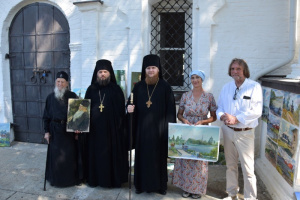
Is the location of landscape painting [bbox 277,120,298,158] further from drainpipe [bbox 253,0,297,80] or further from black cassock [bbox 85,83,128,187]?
black cassock [bbox 85,83,128,187]

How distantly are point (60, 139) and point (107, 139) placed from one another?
2.51ft

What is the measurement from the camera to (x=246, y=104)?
2.99 meters

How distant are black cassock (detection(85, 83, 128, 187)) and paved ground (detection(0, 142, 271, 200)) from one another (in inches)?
7.6

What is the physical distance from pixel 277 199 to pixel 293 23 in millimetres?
3021

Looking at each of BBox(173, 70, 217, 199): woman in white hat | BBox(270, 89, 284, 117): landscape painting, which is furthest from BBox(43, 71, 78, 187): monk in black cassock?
BBox(270, 89, 284, 117): landscape painting

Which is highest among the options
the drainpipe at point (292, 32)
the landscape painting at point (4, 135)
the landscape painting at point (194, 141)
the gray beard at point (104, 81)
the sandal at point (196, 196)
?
the drainpipe at point (292, 32)

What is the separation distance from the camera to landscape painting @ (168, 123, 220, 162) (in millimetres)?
3128

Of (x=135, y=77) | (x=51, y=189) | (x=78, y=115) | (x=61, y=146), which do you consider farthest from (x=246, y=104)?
(x=51, y=189)

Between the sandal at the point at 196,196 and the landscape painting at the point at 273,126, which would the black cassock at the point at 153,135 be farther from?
the landscape painting at the point at 273,126

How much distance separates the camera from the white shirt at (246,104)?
296 cm

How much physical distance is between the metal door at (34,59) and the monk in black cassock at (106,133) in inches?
88.9

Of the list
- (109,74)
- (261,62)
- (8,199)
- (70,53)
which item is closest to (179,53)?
(261,62)

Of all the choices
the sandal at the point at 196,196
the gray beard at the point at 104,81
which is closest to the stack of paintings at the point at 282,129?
the sandal at the point at 196,196

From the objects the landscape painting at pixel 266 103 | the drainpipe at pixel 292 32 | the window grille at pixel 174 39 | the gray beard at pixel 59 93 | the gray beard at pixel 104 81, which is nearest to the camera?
the gray beard at pixel 104 81
